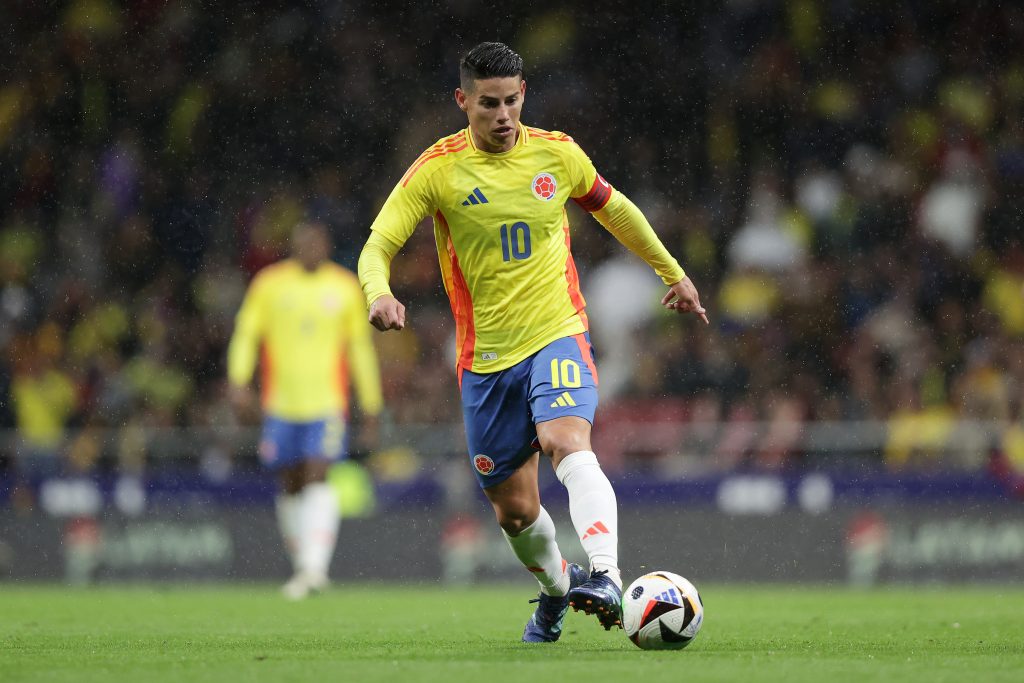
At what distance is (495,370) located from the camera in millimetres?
6367

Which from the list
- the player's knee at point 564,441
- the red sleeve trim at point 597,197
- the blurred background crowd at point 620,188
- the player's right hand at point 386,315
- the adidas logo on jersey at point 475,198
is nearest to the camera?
the player's right hand at point 386,315

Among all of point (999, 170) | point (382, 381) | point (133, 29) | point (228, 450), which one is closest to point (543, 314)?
point (228, 450)

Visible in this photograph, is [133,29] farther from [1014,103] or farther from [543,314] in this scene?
[543,314]

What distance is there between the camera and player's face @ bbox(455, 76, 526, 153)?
6250 millimetres

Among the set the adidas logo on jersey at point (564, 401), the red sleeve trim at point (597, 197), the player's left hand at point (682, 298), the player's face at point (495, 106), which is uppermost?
the player's face at point (495, 106)

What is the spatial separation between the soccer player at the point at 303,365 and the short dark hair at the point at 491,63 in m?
5.16

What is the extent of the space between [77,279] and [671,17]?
6.89m

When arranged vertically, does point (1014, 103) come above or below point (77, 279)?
above

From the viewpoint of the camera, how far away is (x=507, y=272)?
6379 mm

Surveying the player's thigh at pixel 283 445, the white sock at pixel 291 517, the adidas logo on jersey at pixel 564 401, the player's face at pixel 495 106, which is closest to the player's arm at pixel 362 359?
the player's thigh at pixel 283 445

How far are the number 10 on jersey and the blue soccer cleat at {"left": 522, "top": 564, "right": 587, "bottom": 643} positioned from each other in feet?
4.25

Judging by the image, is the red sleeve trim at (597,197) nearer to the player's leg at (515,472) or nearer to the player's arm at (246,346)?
the player's leg at (515,472)

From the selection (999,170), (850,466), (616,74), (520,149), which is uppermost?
(616,74)

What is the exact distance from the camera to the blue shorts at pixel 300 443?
11359 millimetres
